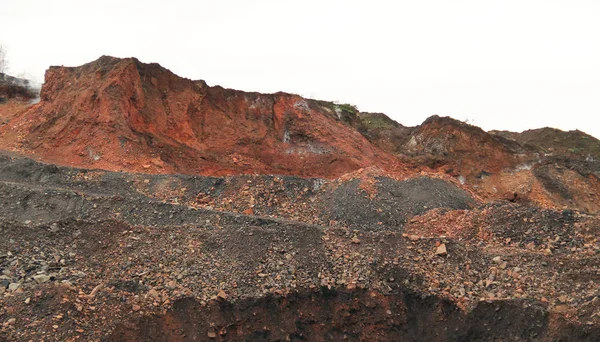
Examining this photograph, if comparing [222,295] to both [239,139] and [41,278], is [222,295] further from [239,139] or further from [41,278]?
[239,139]

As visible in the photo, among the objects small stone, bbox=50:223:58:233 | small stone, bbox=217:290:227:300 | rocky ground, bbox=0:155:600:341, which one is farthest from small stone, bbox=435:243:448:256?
small stone, bbox=50:223:58:233

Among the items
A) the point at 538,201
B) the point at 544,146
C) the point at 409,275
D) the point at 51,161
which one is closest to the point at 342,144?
the point at 538,201

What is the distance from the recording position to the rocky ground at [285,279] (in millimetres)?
8469

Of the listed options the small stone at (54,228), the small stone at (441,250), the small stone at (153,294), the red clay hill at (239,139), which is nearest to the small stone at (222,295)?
the small stone at (153,294)

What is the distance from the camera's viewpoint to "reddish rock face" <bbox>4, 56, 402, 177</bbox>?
18.0m

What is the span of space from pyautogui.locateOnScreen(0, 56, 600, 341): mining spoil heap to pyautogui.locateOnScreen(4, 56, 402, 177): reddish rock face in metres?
0.08

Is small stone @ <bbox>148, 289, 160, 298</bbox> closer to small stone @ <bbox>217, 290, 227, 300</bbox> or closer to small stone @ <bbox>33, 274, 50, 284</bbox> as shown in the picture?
small stone @ <bbox>217, 290, 227, 300</bbox>

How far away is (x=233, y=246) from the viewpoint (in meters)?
10.3

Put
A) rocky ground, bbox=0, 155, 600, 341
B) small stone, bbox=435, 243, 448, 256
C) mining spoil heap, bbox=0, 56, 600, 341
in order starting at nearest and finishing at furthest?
rocky ground, bbox=0, 155, 600, 341, mining spoil heap, bbox=0, 56, 600, 341, small stone, bbox=435, 243, 448, 256

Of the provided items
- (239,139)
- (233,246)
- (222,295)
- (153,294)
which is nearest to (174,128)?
(239,139)

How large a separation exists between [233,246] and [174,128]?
10657mm

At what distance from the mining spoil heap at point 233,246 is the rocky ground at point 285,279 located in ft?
0.09

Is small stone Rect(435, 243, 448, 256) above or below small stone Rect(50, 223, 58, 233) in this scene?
above

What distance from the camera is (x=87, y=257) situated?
32.3 feet
